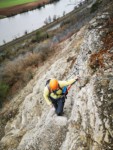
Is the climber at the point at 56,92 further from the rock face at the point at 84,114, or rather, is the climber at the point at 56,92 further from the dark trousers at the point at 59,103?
the rock face at the point at 84,114

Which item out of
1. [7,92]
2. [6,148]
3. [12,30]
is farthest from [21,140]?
[12,30]

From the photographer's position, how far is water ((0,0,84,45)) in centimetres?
6355

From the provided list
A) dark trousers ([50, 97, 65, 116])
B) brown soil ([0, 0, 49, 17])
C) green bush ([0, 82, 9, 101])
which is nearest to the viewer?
dark trousers ([50, 97, 65, 116])

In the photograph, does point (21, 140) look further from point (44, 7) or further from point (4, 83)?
point (44, 7)

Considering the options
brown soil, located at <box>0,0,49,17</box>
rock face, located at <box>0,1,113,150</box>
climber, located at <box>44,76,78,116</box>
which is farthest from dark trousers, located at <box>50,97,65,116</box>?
brown soil, located at <box>0,0,49,17</box>

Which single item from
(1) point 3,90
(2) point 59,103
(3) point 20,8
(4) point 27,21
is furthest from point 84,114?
(3) point 20,8

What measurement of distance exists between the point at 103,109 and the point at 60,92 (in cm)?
221

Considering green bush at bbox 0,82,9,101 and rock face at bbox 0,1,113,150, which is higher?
rock face at bbox 0,1,113,150

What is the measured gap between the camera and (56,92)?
10.8 metres

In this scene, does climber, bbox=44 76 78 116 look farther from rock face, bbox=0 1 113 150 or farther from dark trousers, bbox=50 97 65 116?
rock face, bbox=0 1 113 150

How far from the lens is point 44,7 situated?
88125 mm

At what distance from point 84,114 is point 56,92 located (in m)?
1.56

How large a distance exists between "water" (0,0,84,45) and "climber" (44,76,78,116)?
156 ft

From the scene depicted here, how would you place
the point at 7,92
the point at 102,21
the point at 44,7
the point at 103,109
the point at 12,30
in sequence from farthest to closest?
1. the point at 44,7
2. the point at 12,30
3. the point at 7,92
4. the point at 102,21
5. the point at 103,109
